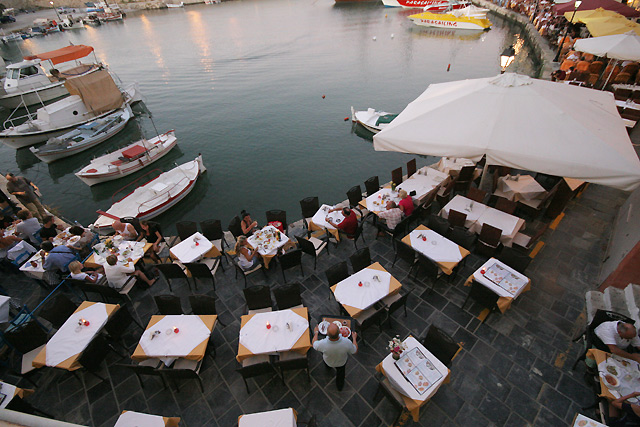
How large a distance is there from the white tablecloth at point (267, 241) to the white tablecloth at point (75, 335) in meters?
3.40

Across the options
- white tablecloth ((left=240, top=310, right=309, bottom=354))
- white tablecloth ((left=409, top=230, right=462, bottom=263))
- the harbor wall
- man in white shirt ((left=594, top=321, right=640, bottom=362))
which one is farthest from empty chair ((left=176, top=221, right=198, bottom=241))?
the harbor wall

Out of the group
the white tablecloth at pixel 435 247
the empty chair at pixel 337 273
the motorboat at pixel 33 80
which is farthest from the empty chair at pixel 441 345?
the motorboat at pixel 33 80

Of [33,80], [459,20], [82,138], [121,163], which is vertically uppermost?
[459,20]

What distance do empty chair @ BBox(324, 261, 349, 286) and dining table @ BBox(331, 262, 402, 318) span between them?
213mm

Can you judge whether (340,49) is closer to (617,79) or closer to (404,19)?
(404,19)

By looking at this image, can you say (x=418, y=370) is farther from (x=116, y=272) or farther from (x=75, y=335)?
(x=116, y=272)

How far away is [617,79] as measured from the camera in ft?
48.4

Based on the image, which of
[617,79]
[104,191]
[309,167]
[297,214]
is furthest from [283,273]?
[617,79]

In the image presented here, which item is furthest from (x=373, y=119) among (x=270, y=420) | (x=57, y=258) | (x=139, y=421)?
(x=139, y=421)

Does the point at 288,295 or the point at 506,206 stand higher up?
the point at 506,206

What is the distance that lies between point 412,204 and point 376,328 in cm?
360

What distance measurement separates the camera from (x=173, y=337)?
5.30 metres

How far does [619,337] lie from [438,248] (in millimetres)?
3190

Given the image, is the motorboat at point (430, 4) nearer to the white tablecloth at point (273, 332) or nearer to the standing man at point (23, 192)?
the standing man at point (23, 192)
